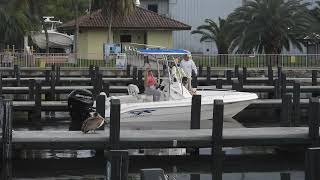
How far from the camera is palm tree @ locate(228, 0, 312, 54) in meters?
44.2

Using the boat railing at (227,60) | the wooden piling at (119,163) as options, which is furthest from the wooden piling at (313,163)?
the boat railing at (227,60)

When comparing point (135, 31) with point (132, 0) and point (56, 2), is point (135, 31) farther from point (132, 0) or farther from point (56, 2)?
point (56, 2)

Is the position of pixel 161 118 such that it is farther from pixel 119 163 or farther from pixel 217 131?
pixel 119 163

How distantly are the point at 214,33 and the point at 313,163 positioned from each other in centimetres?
4859

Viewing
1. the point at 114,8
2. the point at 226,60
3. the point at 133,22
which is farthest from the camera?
the point at 133,22

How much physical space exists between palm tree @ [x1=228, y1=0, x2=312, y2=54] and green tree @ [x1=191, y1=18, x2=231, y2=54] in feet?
16.5

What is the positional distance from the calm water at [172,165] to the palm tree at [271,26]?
2805 cm

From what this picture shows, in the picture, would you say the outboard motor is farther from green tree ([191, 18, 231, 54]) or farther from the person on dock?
green tree ([191, 18, 231, 54])

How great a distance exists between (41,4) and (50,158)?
34.9 m

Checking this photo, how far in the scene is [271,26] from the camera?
4428 cm

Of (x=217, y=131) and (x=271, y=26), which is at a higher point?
(x=271, y=26)

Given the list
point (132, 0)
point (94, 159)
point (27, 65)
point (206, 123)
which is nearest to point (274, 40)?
point (132, 0)

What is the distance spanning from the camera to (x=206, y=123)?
64.8ft

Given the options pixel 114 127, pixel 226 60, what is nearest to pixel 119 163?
pixel 114 127
